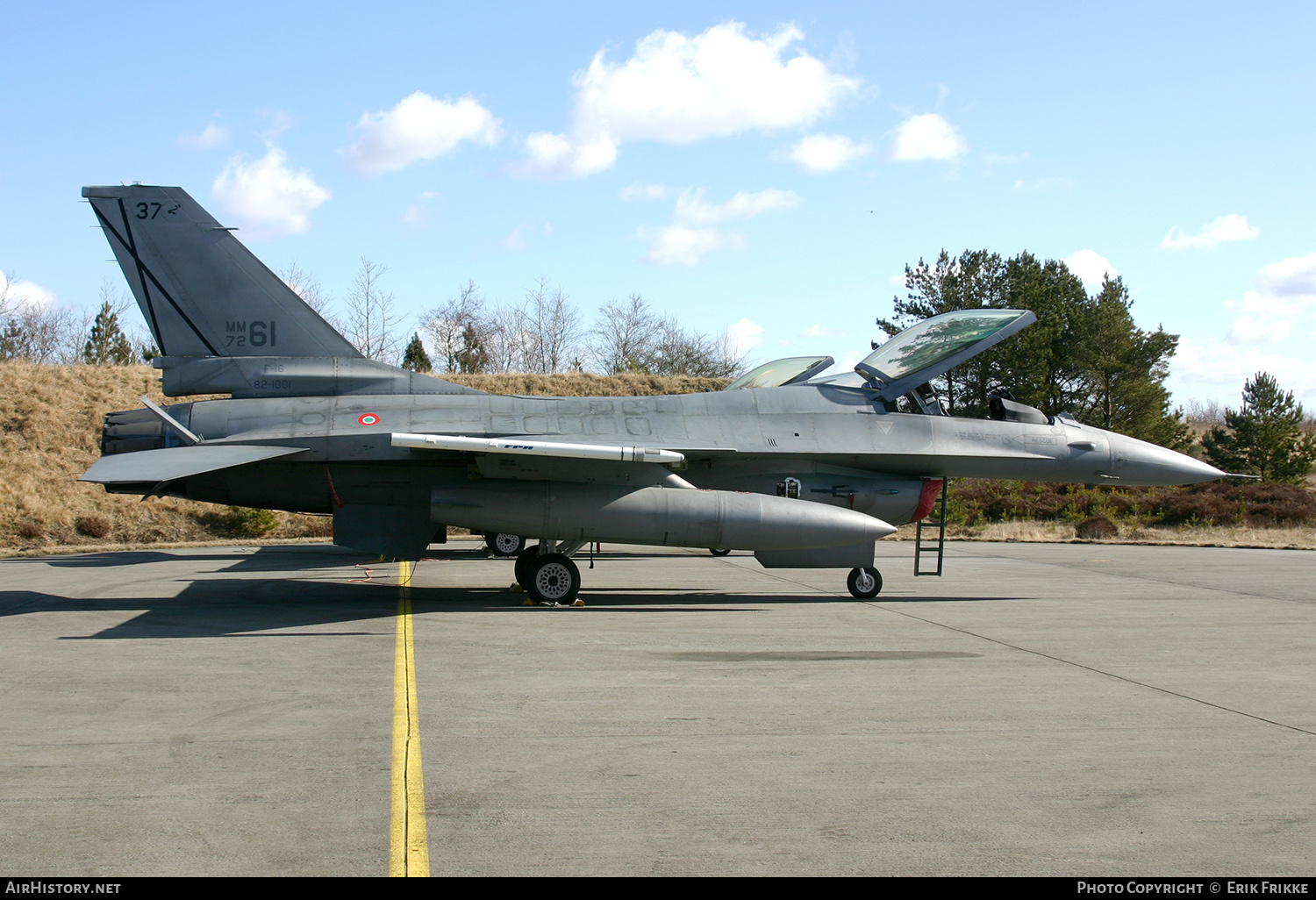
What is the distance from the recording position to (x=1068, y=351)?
42312 mm

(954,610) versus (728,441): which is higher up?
(728,441)

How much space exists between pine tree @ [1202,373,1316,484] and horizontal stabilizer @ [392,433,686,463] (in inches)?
1276

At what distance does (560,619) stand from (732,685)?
377cm

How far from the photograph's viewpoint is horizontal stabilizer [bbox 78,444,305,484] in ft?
31.5

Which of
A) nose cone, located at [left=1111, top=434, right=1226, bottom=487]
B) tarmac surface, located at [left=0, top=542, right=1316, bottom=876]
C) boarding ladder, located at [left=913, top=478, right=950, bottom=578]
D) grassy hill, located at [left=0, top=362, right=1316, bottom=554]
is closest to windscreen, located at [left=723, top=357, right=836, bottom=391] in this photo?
boarding ladder, located at [left=913, top=478, right=950, bottom=578]

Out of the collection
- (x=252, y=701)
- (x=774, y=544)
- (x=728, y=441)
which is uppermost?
(x=728, y=441)

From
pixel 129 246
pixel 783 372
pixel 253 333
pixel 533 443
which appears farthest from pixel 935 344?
pixel 129 246

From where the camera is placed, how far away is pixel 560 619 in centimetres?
1045

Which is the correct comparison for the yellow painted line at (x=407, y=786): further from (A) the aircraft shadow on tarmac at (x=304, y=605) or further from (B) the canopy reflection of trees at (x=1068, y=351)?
(B) the canopy reflection of trees at (x=1068, y=351)

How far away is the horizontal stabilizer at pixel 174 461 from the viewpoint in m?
9.61

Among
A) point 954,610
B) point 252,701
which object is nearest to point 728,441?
point 954,610

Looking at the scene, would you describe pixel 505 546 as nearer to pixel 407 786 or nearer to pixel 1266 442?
pixel 407 786
